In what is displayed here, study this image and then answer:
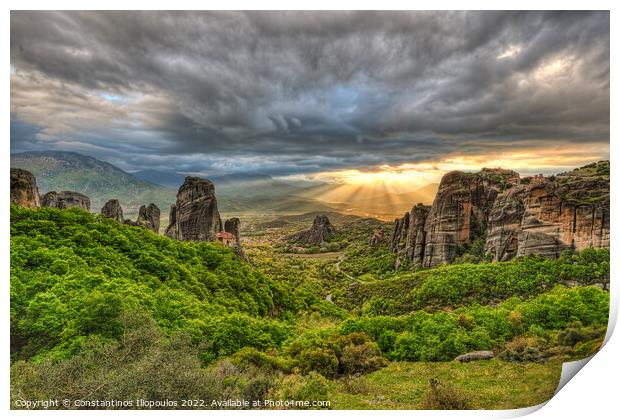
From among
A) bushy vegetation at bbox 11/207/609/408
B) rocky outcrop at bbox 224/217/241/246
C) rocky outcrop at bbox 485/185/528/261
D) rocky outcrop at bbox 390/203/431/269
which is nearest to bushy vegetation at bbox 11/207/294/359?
bushy vegetation at bbox 11/207/609/408

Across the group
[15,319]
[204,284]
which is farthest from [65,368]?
[204,284]

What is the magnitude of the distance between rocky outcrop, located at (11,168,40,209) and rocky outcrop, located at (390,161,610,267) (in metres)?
13.4

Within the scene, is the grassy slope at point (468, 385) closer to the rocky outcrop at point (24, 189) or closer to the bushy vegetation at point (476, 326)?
the bushy vegetation at point (476, 326)

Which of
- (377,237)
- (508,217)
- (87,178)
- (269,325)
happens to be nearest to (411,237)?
(377,237)

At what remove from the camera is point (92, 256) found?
11375 millimetres

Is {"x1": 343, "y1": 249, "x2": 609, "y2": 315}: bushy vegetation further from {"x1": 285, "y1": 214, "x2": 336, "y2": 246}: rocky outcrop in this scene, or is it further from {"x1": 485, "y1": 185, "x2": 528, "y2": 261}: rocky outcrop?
{"x1": 285, "y1": 214, "x2": 336, "y2": 246}: rocky outcrop

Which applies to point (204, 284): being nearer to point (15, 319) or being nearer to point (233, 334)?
point (233, 334)

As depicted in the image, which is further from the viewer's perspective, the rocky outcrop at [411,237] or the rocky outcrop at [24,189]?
the rocky outcrop at [411,237]

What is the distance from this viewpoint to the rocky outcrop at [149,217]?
51.3 feet

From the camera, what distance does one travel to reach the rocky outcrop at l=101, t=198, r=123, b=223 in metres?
13.5

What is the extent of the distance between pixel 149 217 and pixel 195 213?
2500mm

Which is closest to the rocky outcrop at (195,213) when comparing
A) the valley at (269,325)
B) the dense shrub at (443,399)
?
the valley at (269,325)

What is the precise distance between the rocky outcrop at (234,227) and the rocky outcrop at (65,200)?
17.9ft

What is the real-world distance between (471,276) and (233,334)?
29.2 feet
